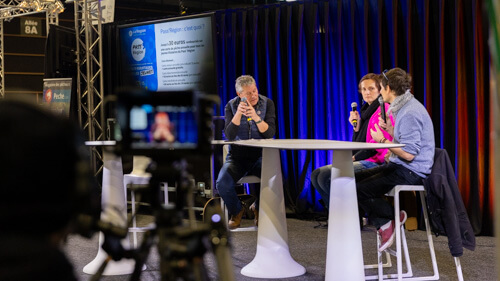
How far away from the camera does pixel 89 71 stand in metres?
6.11

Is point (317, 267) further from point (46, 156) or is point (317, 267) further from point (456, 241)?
point (46, 156)

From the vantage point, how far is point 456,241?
9.20 feet

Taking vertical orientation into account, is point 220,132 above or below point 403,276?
above

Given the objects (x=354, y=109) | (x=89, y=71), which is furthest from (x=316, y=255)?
(x=89, y=71)

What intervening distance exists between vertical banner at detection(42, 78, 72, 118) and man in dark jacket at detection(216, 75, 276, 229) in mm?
2482

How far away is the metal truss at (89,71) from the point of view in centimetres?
604

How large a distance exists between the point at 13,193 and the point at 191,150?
36 cm

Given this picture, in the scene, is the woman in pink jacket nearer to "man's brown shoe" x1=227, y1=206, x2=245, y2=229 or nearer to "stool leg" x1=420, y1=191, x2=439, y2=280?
"stool leg" x1=420, y1=191, x2=439, y2=280

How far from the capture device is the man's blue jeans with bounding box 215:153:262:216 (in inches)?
167

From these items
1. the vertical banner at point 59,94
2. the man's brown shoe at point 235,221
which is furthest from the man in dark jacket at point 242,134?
the vertical banner at point 59,94

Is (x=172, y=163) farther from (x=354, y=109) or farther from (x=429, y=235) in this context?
(x=354, y=109)

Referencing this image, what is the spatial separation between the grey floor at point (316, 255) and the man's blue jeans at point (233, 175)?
0.29m

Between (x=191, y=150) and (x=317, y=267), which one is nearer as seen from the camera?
→ (x=191, y=150)

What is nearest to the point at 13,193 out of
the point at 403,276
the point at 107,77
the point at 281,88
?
the point at 403,276
